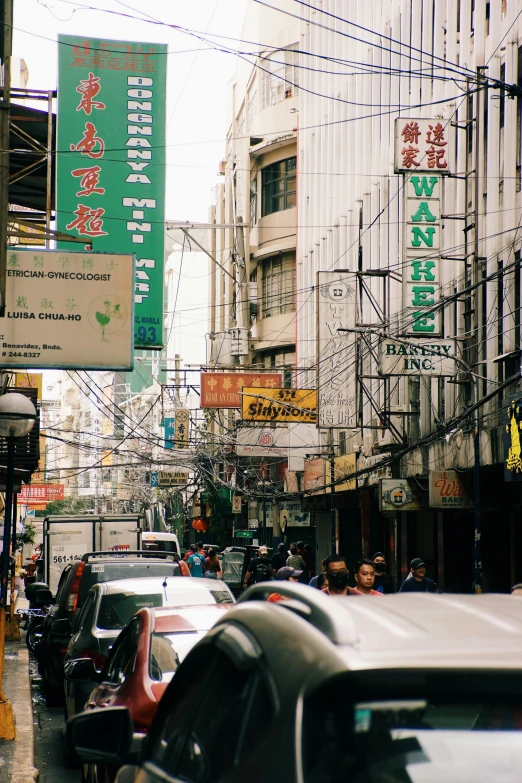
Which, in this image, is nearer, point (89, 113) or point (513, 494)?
point (89, 113)

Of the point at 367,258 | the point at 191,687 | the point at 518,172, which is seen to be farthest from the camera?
the point at 367,258

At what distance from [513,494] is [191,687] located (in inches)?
869

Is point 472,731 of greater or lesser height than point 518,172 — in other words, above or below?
below

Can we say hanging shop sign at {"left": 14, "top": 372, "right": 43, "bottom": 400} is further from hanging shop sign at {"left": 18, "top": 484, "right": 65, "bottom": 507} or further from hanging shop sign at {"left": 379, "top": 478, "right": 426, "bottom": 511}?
hanging shop sign at {"left": 18, "top": 484, "right": 65, "bottom": 507}

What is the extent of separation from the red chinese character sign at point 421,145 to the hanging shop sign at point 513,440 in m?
5.59

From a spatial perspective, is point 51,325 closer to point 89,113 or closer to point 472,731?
point 89,113

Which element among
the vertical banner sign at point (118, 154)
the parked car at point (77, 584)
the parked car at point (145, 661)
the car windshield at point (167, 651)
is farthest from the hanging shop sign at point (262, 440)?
the car windshield at point (167, 651)

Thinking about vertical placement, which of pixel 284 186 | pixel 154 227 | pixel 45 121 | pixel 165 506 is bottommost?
pixel 165 506

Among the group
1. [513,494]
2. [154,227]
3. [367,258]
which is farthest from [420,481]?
[154,227]

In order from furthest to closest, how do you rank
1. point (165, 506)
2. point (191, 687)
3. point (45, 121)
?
point (165, 506)
point (45, 121)
point (191, 687)

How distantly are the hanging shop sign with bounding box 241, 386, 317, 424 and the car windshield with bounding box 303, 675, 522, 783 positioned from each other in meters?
31.4

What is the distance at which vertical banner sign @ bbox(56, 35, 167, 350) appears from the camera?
17.5m

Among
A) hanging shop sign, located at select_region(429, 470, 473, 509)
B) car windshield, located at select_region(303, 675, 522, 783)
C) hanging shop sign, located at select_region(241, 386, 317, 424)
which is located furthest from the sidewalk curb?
hanging shop sign, located at select_region(241, 386, 317, 424)

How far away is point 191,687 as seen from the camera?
11.6ft
